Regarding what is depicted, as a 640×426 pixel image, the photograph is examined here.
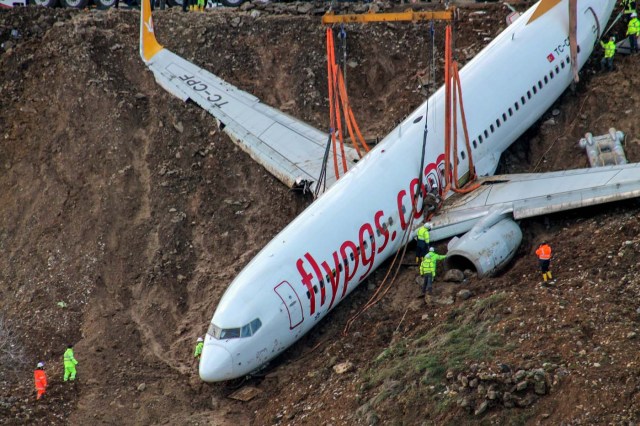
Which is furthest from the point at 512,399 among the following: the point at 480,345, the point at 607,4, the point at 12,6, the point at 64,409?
the point at 12,6

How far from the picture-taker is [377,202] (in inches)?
1342

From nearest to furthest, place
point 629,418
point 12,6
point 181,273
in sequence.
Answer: point 629,418
point 181,273
point 12,6

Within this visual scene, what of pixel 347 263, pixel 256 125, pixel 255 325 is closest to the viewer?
pixel 255 325

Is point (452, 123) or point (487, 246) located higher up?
point (452, 123)

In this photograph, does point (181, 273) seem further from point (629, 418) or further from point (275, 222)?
point (629, 418)

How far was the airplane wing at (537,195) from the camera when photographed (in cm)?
3431

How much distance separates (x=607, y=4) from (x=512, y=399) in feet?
70.0

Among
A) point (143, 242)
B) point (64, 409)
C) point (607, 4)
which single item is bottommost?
point (64, 409)

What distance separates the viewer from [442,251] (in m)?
35.7

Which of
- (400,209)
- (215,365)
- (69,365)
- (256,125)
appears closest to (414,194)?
(400,209)

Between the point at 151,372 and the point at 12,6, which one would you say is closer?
the point at 151,372

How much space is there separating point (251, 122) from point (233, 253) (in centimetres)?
605

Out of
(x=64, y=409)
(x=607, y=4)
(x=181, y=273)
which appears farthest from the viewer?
(x=607, y=4)

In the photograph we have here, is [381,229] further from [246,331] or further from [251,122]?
[251,122]
